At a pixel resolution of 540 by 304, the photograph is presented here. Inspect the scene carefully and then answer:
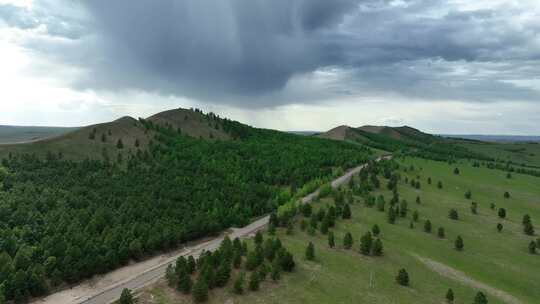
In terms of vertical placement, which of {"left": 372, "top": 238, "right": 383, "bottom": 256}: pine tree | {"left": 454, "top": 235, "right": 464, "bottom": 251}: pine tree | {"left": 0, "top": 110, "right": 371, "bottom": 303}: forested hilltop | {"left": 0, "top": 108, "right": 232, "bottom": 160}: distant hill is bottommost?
{"left": 454, "top": 235, "right": 464, "bottom": 251}: pine tree

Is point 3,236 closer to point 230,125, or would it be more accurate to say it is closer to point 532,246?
point 532,246

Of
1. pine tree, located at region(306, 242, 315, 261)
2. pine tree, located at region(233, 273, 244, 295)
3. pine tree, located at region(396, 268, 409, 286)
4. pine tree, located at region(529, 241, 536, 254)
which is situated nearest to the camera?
pine tree, located at region(233, 273, 244, 295)

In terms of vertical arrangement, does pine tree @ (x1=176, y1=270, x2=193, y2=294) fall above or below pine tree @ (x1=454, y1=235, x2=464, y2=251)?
above

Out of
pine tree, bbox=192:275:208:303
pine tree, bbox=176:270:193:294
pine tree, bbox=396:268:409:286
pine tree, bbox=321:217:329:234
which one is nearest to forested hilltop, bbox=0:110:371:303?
pine tree, bbox=176:270:193:294

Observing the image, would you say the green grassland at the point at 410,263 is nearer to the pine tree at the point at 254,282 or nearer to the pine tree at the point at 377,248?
the pine tree at the point at 254,282

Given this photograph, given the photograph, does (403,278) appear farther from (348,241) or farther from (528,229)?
(528,229)

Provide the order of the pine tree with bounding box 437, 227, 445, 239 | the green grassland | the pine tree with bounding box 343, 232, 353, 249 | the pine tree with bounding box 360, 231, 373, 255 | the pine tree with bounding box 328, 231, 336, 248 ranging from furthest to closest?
the pine tree with bounding box 437, 227, 445, 239
the pine tree with bounding box 343, 232, 353, 249
the pine tree with bounding box 328, 231, 336, 248
the pine tree with bounding box 360, 231, 373, 255
the green grassland

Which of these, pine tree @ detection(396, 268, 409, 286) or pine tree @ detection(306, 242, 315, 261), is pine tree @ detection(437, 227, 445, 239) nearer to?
pine tree @ detection(396, 268, 409, 286)

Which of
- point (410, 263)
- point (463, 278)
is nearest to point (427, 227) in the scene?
point (410, 263)

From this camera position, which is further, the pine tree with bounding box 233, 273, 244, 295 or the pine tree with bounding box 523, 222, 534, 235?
the pine tree with bounding box 523, 222, 534, 235
